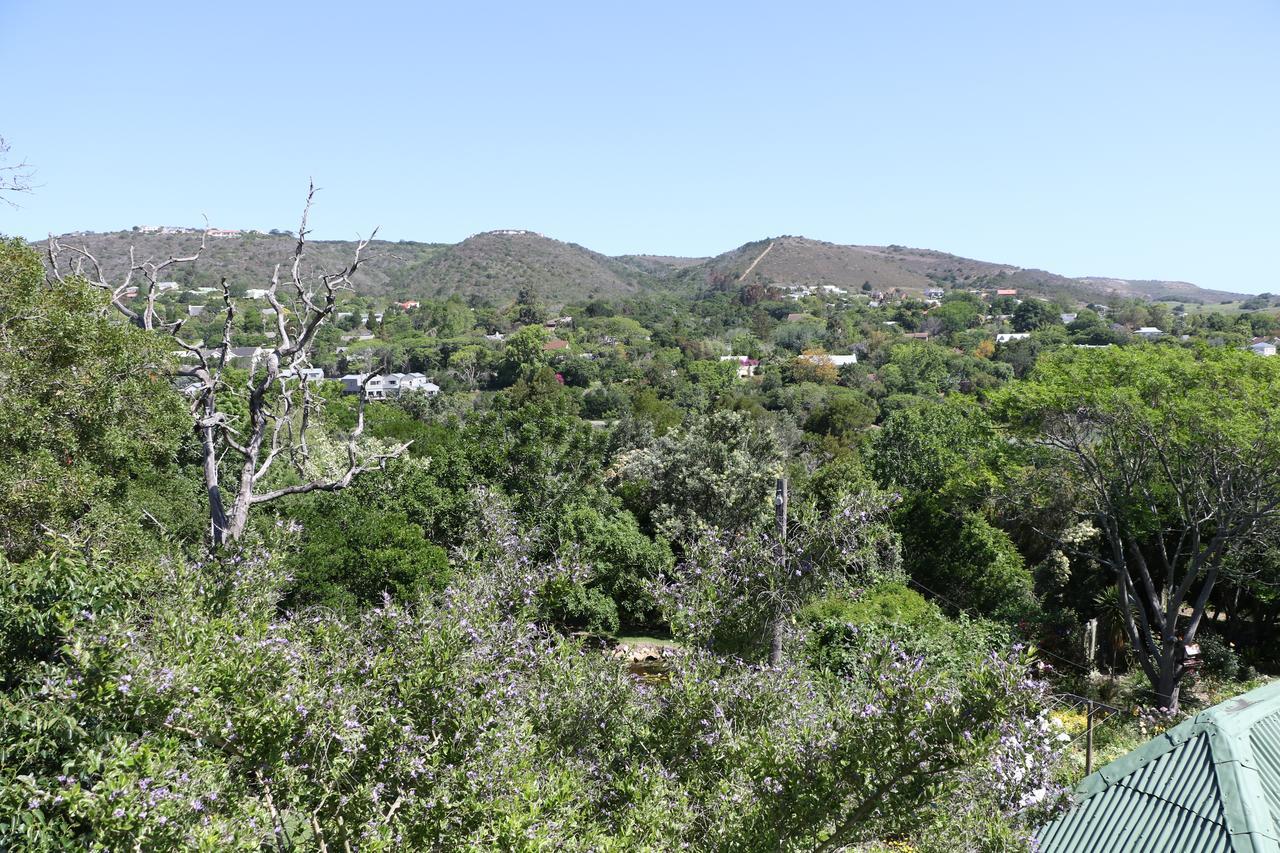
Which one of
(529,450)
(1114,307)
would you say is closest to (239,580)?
(529,450)

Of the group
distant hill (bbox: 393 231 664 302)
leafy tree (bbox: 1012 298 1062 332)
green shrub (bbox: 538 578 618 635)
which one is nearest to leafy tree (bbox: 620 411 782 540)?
green shrub (bbox: 538 578 618 635)

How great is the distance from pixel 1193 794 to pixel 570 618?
13.3m

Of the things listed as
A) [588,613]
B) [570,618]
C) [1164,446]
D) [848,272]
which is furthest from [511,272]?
[1164,446]

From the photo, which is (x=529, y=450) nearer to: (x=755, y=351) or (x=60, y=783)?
(x=60, y=783)

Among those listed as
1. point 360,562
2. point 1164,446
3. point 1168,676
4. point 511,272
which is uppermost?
point 511,272

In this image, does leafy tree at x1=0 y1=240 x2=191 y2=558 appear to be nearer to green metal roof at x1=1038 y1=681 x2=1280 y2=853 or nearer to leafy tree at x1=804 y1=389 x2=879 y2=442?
green metal roof at x1=1038 y1=681 x2=1280 y2=853

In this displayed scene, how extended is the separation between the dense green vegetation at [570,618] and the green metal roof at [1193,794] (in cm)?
39

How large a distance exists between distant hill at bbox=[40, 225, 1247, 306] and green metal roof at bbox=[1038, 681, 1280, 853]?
104290 millimetres

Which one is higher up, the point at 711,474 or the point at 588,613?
the point at 711,474

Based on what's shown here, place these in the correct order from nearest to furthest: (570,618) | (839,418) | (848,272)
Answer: (570,618)
(839,418)
(848,272)

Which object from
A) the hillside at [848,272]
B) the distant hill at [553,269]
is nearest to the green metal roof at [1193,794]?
the distant hill at [553,269]

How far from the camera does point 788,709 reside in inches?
261

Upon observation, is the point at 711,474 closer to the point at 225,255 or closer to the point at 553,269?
the point at 225,255

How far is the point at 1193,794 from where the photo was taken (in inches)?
206
